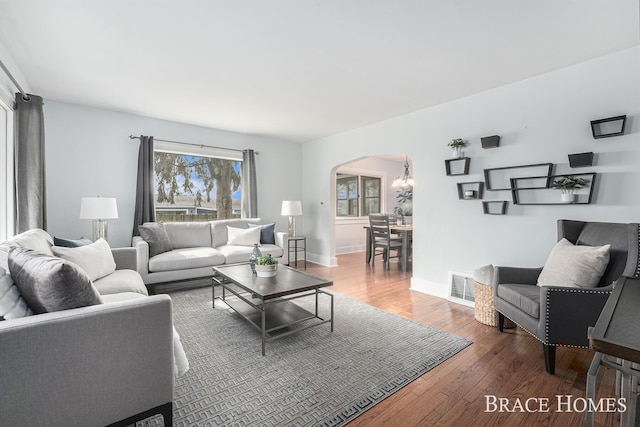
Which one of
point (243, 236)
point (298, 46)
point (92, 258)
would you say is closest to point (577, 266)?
point (298, 46)

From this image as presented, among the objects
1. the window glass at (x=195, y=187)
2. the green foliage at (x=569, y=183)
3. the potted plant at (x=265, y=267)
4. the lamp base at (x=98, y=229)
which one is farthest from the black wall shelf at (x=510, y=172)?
the lamp base at (x=98, y=229)

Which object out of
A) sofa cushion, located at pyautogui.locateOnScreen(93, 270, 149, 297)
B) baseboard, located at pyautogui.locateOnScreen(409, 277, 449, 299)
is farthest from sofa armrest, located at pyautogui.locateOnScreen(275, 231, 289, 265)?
sofa cushion, located at pyautogui.locateOnScreen(93, 270, 149, 297)

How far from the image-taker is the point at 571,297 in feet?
6.49

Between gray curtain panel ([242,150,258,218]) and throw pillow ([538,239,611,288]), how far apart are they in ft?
14.4

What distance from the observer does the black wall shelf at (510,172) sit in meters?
2.89

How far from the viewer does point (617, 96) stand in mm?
2494

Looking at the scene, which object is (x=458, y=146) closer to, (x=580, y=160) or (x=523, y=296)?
(x=580, y=160)

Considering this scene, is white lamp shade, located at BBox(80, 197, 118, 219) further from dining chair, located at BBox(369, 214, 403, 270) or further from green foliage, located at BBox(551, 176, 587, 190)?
green foliage, located at BBox(551, 176, 587, 190)

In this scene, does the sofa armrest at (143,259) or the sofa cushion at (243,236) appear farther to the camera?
the sofa cushion at (243,236)

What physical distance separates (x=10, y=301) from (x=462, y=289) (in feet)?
12.8

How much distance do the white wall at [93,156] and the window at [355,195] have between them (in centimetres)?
344

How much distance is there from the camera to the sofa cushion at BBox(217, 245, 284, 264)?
4258 mm

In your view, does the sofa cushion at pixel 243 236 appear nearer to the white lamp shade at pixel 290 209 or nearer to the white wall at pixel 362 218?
the white lamp shade at pixel 290 209

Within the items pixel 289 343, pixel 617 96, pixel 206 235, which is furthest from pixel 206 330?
pixel 617 96
